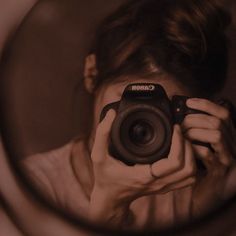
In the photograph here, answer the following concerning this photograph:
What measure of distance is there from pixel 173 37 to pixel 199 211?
29 cm

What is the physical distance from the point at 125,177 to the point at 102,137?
74 millimetres

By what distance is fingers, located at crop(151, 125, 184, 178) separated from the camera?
3.33ft

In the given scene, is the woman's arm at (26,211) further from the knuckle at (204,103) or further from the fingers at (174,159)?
the knuckle at (204,103)

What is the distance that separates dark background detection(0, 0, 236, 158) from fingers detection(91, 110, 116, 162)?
37mm

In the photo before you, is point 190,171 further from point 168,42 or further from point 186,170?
point 168,42

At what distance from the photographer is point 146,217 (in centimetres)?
105

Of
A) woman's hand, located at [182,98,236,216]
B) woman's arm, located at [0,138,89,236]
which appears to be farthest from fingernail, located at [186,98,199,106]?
woman's arm, located at [0,138,89,236]

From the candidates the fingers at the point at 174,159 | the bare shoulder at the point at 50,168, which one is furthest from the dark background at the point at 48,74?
the fingers at the point at 174,159

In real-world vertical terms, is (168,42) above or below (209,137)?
above

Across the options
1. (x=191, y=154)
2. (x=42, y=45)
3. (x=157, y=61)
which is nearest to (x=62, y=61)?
(x=42, y=45)

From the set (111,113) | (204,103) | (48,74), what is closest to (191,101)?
(204,103)

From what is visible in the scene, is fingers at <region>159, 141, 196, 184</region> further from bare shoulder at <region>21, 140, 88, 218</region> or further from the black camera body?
bare shoulder at <region>21, 140, 88, 218</region>

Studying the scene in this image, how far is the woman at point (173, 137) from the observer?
1.03 meters

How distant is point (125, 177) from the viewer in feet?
3.41
